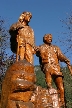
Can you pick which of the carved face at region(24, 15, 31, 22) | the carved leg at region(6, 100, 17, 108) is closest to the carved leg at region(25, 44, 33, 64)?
the carved face at region(24, 15, 31, 22)

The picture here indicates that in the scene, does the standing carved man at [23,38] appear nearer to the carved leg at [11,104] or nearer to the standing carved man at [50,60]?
the standing carved man at [50,60]

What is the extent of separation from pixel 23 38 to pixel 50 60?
1.20 meters

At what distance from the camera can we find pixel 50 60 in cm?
1030

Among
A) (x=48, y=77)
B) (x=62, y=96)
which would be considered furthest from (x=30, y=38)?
(x=62, y=96)

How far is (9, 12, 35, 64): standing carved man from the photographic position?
987cm

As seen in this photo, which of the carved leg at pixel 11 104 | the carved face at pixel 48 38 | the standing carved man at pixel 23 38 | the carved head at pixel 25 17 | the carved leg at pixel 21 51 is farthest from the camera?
the carved face at pixel 48 38

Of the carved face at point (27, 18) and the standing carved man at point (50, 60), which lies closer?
the standing carved man at point (50, 60)

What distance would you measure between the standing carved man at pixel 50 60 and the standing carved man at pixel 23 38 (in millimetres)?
464

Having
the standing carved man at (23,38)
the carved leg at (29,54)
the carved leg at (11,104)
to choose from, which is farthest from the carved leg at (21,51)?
the carved leg at (11,104)

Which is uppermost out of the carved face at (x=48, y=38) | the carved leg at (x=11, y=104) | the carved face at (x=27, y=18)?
the carved face at (x=27, y=18)

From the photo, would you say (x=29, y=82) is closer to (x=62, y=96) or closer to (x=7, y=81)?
(x=7, y=81)

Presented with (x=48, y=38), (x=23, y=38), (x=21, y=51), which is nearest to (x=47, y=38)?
(x=48, y=38)

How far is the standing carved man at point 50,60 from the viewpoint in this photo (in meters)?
10.1

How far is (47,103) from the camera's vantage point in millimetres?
8812
